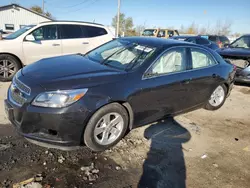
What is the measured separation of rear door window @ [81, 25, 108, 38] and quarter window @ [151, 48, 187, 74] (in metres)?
4.29

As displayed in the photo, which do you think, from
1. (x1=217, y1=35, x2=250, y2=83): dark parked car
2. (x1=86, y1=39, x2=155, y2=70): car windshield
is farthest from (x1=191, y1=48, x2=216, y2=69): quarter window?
(x1=217, y1=35, x2=250, y2=83): dark parked car

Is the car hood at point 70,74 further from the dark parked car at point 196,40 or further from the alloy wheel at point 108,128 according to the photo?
the dark parked car at point 196,40

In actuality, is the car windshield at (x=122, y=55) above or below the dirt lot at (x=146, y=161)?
above

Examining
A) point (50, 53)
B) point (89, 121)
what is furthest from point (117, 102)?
point (50, 53)

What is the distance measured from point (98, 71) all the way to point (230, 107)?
154 inches

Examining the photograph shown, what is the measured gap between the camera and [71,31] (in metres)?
6.83

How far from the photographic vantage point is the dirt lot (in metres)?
2.46

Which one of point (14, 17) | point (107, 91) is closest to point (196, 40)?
point (107, 91)

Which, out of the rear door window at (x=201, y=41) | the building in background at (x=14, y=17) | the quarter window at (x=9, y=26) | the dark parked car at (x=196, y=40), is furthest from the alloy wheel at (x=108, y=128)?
the quarter window at (x=9, y=26)

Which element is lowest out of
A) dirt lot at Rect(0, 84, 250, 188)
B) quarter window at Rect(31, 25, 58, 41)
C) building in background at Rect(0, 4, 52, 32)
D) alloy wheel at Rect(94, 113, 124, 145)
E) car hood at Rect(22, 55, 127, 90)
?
dirt lot at Rect(0, 84, 250, 188)

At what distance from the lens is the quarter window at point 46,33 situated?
20.5 feet

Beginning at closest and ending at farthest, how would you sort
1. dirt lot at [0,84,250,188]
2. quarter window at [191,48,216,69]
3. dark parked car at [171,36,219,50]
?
dirt lot at [0,84,250,188]
quarter window at [191,48,216,69]
dark parked car at [171,36,219,50]

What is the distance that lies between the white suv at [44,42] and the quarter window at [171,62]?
417 cm

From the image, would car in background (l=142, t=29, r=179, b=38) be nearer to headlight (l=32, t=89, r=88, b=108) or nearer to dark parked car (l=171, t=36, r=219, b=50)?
dark parked car (l=171, t=36, r=219, b=50)
